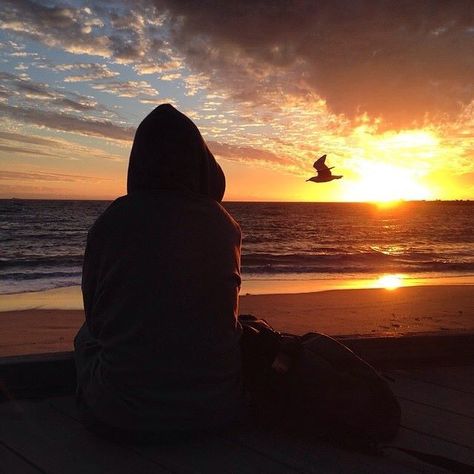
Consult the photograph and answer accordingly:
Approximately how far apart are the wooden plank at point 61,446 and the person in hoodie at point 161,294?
10cm

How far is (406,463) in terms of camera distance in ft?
7.27

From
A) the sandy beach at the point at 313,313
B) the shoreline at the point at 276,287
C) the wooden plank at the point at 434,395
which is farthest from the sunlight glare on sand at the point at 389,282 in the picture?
the wooden plank at the point at 434,395

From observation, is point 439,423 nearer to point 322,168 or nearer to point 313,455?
point 313,455

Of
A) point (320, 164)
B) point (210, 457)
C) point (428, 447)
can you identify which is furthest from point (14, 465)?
point (320, 164)

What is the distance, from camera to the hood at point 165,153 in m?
2.25

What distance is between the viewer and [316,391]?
2.38 metres

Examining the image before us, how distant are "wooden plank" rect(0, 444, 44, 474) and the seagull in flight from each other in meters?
6.25

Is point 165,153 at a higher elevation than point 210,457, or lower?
higher

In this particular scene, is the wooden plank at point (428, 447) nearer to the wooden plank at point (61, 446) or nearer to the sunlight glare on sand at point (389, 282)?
the wooden plank at point (61, 446)

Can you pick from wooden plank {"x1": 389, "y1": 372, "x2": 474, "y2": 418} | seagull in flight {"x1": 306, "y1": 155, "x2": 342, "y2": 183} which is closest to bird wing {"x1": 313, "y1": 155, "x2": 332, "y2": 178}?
seagull in flight {"x1": 306, "y1": 155, "x2": 342, "y2": 183}

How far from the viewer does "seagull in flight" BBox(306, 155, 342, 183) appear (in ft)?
25.7

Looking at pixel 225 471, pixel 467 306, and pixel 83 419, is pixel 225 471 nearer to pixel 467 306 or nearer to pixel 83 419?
pixel 83 419

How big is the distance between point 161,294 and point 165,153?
609mm

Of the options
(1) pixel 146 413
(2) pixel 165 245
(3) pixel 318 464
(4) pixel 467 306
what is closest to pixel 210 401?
(1) pixel 146 413
